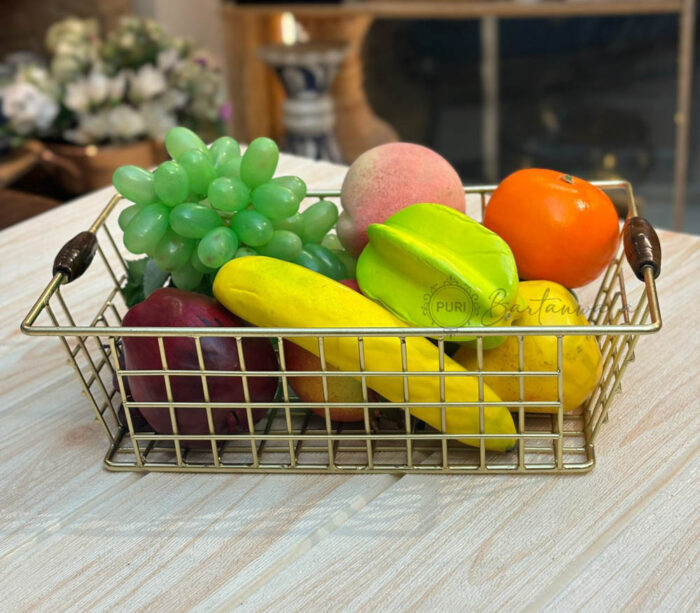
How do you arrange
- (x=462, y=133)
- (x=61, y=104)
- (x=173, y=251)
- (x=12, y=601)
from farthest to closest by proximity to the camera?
(x=462, y=133) < (x=61, y=104) < (x=173, y=251) < (x=12, y=601)

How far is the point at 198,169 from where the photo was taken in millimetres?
630

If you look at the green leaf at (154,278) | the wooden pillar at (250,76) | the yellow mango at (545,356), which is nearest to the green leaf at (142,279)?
the green leaf at (154,278)

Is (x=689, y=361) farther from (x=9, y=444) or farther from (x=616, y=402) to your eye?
(x=9, y=444)

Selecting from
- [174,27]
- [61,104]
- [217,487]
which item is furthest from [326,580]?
[174,27]

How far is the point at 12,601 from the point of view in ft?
1.66

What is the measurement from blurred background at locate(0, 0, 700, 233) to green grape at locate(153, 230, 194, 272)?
1.47m

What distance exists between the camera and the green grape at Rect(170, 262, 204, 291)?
2.11 ft

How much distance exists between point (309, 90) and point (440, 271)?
1974mm

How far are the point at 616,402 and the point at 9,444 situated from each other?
44 cm

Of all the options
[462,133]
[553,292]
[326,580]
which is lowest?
[462,133]

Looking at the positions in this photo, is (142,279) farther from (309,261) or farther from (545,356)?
(545,356)

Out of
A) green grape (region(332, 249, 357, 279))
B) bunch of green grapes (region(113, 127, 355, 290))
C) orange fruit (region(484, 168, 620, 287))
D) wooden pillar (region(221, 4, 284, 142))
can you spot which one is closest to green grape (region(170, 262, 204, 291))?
bunch of green grapes (region(113, 127, 355, 290))

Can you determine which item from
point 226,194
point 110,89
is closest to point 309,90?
point 110,89

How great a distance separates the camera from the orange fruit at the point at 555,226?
626 millimetres
